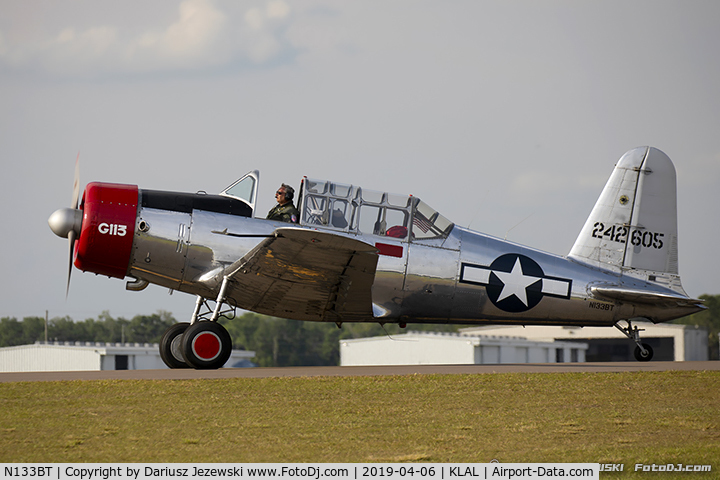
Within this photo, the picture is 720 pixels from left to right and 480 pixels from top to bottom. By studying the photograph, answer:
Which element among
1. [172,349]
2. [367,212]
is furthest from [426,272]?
[172,349]

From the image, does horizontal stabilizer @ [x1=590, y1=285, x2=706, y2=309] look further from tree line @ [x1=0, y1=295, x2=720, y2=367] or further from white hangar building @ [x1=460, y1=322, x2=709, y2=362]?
tree line @ [x1=0, y1=295, x2=720, y2=367]

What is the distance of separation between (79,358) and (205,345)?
30.1m

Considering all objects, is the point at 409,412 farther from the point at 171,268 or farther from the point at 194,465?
the point at 171,268

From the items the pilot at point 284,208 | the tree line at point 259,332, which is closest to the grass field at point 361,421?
the pilot at point 284,208

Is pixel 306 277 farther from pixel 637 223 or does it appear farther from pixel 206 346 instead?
pixel 637 223

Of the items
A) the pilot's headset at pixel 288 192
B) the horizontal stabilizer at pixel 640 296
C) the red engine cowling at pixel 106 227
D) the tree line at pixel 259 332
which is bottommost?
the tree line at pixel 259 332

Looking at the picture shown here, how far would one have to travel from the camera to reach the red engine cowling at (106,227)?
29.7 ft

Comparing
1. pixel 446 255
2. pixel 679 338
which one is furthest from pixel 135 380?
pixel 679 338

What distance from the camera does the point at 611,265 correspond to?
11289 millimetres

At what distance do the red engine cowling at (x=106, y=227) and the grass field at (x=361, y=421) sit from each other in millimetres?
2008

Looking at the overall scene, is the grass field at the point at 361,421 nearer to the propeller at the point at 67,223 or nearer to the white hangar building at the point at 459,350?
the propeller at the point at 67,223

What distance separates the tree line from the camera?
263 feet

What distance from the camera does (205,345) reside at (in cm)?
884

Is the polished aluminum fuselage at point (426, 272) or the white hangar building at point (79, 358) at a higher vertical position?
the polished aluminum fuselage at point (426, 272)
